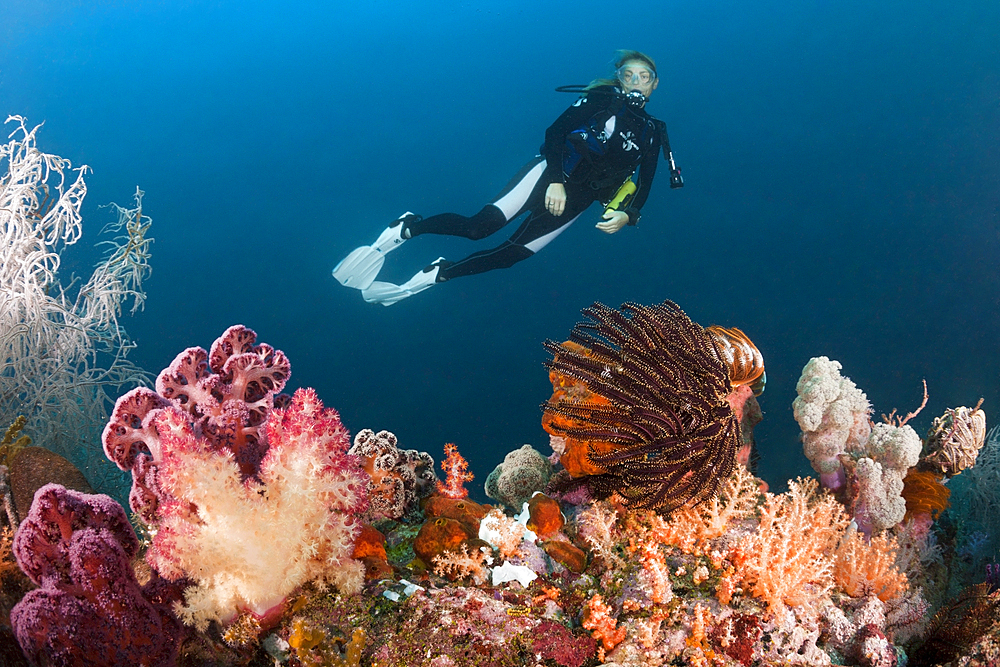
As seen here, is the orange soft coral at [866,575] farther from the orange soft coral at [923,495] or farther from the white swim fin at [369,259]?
the white swim fin at [369,259]

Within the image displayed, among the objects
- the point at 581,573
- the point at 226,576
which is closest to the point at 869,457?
the point at 581,573

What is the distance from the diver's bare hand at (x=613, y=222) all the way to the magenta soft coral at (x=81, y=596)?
5.84 m

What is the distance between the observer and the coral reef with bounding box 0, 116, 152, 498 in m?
4.08

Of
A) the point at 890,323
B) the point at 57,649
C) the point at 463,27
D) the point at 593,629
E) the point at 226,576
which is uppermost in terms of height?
the point at 463,27

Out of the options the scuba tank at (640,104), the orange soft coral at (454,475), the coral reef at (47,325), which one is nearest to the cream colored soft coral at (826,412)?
the orange soft coral at (454,475)

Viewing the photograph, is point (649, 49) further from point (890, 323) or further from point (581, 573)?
point (581, 573)

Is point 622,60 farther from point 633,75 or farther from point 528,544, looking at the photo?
point 528,544

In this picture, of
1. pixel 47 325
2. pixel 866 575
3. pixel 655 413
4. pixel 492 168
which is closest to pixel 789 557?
pixel 866 575

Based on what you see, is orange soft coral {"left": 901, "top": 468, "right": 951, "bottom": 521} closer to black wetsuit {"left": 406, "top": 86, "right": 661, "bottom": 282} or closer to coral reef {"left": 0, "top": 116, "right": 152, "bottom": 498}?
black wetsuit {"left": 406, "top": 86, "right": 661, "bottom": 282}

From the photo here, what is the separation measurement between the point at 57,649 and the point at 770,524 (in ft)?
9.66

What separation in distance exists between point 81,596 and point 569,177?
5.65m

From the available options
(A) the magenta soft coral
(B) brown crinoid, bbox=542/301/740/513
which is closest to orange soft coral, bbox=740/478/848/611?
→ (B) brown crinoid, bbox=542/301/740/513

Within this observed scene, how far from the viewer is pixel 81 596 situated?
6.73 feet

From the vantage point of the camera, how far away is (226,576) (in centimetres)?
221
